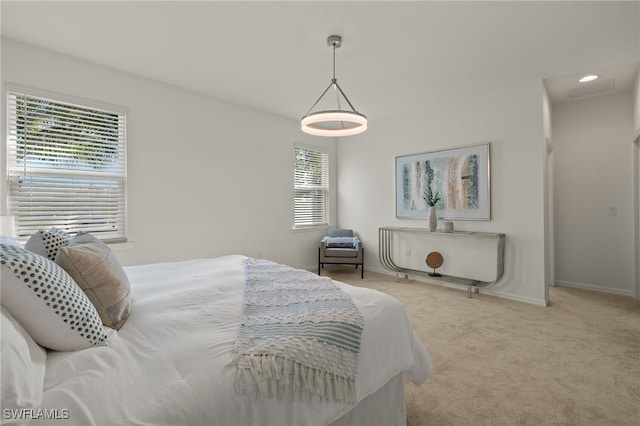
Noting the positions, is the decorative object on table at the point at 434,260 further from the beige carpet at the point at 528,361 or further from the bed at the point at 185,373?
the bed at the point at 185,373

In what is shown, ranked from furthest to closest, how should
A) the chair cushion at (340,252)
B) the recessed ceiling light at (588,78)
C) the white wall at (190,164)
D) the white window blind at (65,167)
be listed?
1. the chair cushion at (340,252)
2. the recessed ceiling light at (588,78)
3. the white wall at (190,164)
4. the white window blind at (65,167)

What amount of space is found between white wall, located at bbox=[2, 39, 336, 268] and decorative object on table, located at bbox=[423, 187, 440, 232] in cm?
211

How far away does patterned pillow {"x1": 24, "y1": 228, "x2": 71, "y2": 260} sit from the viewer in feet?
4.24

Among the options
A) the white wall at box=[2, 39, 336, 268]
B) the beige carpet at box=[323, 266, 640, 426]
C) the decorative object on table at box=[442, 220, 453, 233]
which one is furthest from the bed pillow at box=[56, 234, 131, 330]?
the decorative object on table at box=[442, 220, 453, 233]

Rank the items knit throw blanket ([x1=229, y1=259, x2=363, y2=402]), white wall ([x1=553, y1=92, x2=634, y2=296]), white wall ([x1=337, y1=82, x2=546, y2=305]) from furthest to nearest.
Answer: white wall ([x1=553, y1=92, x2=634, y2=296])
white wall ([x1=337, y1=82, x2=546, y2=305])
knit throw blanket ([x1=229, y1=259, x2=363, y2=402])

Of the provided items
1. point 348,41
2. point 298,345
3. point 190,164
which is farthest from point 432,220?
point 298,345

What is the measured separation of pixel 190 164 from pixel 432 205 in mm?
3274

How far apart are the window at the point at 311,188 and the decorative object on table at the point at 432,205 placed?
184 cm

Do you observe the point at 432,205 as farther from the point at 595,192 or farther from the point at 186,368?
the point at 186,368

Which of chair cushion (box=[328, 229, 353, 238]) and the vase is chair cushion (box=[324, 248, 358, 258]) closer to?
chair cushion (box=[328, 229, 353, 238])

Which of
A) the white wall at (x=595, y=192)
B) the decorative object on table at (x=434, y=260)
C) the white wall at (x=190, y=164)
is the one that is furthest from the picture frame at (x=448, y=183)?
the white wall at (x=190, y=164)

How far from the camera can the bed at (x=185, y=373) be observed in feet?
2.63

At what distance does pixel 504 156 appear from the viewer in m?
3.79

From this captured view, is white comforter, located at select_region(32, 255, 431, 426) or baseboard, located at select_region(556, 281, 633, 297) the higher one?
white comforter, located at select_region(32, 255, 431, 426)
